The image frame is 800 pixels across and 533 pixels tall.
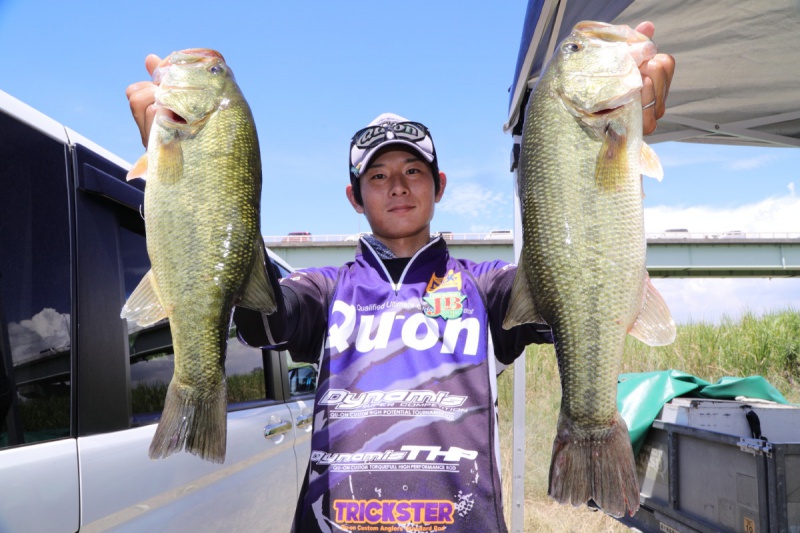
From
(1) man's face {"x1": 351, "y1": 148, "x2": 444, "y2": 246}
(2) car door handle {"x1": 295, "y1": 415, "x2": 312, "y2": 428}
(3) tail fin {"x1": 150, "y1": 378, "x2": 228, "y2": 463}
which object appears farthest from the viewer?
(2) car door handle {"x1": 295, "y1": 415, "x2": 312, "y2": 428}

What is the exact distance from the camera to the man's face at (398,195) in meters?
2.51

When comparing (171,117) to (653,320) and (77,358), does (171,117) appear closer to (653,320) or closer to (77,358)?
(77,358)

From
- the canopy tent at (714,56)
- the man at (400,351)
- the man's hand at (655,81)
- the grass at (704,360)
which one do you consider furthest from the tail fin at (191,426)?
the grass at (704,360)

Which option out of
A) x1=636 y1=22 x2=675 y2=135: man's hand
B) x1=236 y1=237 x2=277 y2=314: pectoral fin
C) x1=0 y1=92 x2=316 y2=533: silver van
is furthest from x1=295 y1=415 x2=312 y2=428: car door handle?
x1=636 y1=22 x2=675 y2=135: man's hand

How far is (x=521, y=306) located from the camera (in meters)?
1.96

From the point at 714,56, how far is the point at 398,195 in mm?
3458

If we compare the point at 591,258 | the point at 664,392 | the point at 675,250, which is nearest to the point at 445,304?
the point at 591,258

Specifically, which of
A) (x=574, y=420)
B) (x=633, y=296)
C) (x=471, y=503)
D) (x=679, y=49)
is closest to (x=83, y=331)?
(x=471, y=503)

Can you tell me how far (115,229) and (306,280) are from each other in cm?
75

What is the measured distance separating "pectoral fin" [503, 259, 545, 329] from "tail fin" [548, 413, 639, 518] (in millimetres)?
347

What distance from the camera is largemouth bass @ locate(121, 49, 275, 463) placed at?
1.66 meters

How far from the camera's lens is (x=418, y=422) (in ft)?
6.81

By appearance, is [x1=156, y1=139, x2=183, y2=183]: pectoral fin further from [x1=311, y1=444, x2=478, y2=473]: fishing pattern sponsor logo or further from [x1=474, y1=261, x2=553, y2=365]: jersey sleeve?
[x1=474, y1=261, x2=553, y2=365]: jersey sleeve

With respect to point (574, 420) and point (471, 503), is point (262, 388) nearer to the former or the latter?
point (471, 503)
